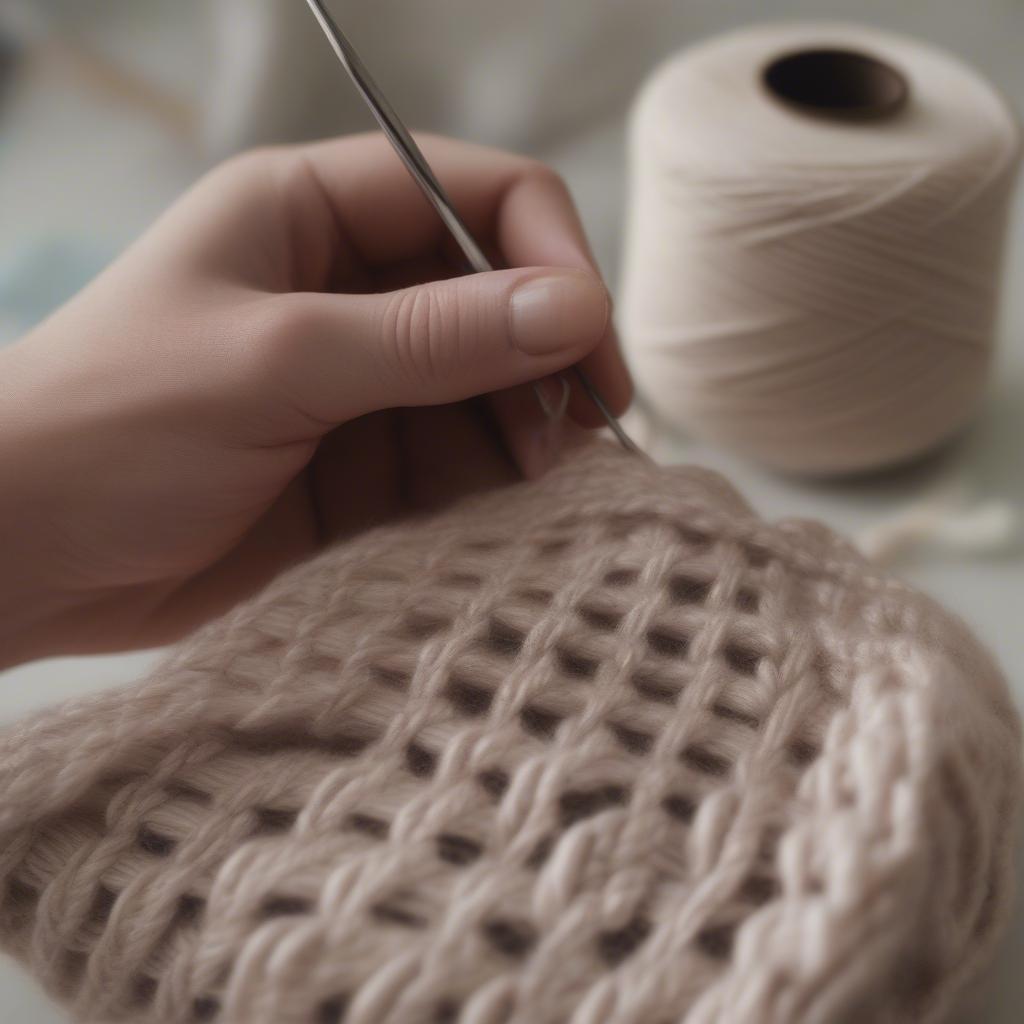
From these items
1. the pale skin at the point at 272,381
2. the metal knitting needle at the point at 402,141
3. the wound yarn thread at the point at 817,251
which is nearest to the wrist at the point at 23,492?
the pale skin at the point at 272,381

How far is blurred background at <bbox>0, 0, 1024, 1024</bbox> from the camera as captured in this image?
140 centimetres

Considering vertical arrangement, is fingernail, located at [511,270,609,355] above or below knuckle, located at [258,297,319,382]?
below

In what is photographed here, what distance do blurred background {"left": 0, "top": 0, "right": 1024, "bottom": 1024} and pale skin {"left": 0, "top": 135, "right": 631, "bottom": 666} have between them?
0.57 meters

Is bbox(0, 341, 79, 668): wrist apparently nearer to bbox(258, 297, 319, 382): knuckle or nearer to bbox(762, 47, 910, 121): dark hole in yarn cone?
bbox(258, 297, 319, 382): knuckle

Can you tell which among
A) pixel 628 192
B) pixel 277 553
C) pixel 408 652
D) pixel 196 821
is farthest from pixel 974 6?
pixel 196 821

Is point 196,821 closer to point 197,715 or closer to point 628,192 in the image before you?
point 197,715

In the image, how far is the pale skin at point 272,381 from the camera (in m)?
0.61

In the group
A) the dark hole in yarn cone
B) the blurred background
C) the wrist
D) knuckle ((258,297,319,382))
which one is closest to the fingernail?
knuckle ((258,297,319,382))

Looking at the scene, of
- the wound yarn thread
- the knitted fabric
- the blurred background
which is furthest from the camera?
the blurred background

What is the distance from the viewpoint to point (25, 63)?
1.51 metres

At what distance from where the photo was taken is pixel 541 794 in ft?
1.57

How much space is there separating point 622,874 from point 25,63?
4.87 ft

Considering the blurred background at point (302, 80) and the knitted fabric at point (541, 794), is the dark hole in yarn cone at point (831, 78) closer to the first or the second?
the blurred background at point (302, 80)

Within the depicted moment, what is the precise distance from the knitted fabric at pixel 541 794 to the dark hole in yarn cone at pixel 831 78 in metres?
0.53
